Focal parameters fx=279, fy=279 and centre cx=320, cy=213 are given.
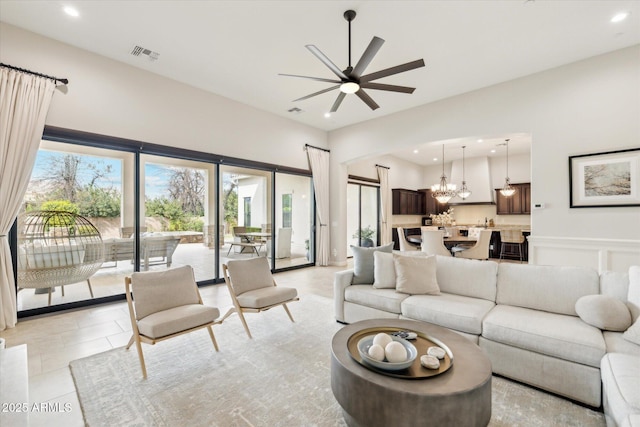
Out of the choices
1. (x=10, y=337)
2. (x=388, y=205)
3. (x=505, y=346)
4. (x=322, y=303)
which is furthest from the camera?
(x=388, y=205)

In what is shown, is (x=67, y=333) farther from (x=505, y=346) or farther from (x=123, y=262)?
(x=505, y=346)

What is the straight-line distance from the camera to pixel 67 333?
3195 millimetres

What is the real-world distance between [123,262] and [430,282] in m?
4.63

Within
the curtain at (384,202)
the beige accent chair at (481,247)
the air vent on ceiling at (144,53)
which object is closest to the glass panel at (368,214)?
the curtain at (384,202)

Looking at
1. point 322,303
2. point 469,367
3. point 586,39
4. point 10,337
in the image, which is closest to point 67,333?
point 10,337

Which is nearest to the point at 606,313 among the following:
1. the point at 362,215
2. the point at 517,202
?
the point at 362,215

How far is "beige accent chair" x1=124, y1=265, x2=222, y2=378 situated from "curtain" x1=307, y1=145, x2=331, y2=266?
4.49 meters

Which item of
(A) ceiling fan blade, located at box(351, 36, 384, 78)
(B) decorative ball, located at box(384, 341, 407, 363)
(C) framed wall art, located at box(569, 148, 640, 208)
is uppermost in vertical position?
(A) ceiling fan blade, located at box(351, 36, 384, 78)

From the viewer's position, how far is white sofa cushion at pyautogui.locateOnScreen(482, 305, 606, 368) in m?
1.99

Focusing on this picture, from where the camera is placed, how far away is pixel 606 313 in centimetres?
218

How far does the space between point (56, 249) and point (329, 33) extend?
4.68m

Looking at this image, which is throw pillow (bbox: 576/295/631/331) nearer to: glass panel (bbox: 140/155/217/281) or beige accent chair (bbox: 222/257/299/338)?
beige accent chair (bbox: 222/257/299/338)

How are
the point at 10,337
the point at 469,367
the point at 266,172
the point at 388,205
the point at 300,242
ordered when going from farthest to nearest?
1. the point at 388,205
2. the point at 300,242
3. the point at 266,172
4. the point at 10,337
5. the point at 469,367

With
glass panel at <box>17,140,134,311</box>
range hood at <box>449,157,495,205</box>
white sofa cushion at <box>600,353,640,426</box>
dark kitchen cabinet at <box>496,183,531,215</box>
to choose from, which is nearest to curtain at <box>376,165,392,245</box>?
range hood at <box>449,157,495,205</box>
